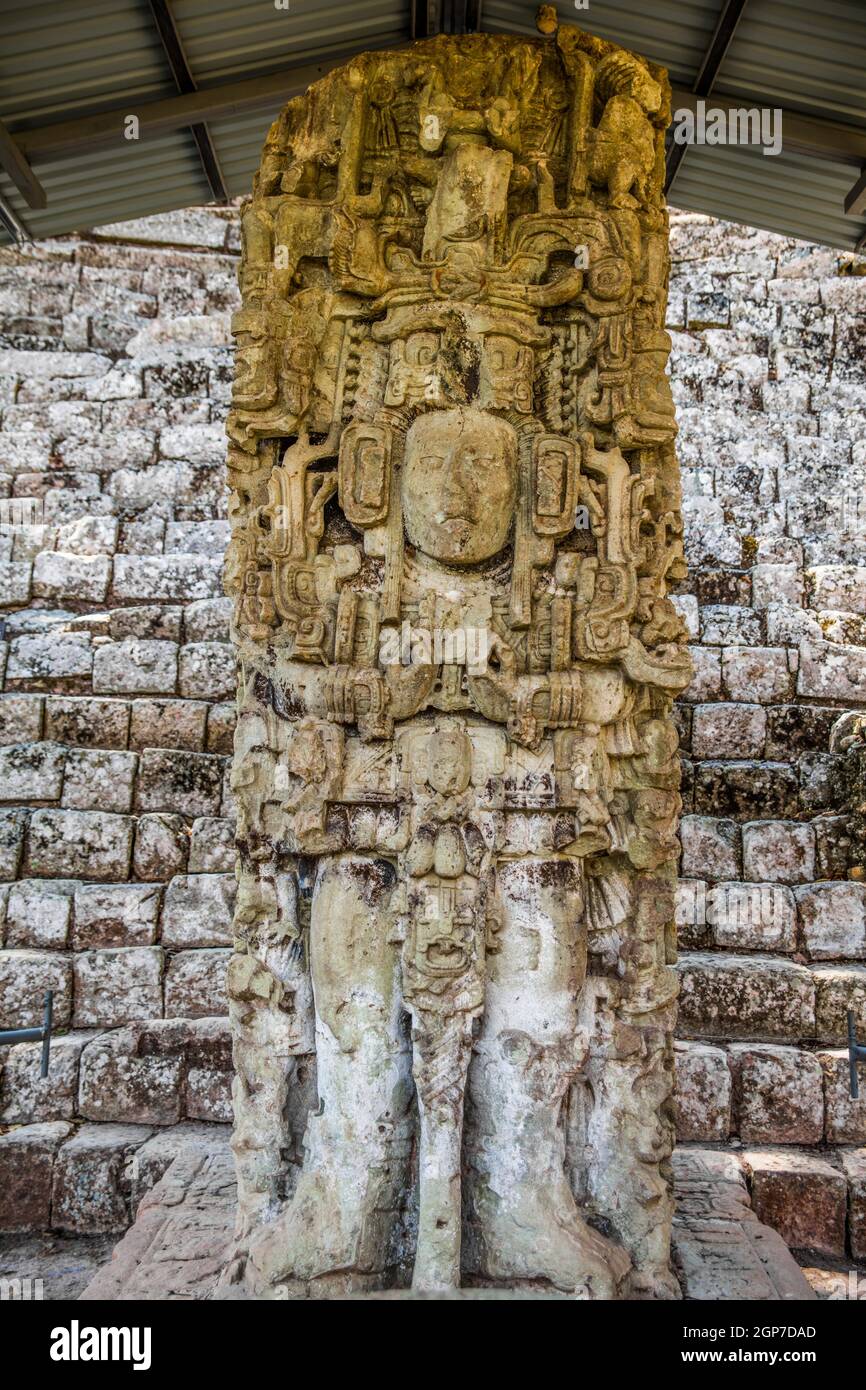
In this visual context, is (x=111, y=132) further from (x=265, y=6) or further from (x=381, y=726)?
(x=381, y=726)

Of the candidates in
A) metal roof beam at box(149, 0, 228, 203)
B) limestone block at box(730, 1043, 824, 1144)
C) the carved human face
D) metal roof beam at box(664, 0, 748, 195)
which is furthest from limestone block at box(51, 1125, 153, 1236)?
metal roof beam at box(664, 0, 748, 195)

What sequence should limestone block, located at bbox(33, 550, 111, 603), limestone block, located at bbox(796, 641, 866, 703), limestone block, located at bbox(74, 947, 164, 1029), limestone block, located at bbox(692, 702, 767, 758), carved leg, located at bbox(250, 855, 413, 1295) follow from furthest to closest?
limestone block, located at bbox(33, 550, 111, 603)
limestone block, located at bbox(796, 641, 866, 703)
limestone block, located at bbox(692, 702, 767, 758)
limestone block, located at bbox(74, 947, 164, 1029)
carved leg, located at bbox(250, 855, 413, 1295)

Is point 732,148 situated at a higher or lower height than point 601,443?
higher

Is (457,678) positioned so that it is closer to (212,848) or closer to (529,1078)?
(529,1078)

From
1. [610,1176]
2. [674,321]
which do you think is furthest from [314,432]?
[674,321]

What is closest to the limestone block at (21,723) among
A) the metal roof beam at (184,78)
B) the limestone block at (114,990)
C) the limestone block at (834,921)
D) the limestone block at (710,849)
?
the limestone block at (114,990)

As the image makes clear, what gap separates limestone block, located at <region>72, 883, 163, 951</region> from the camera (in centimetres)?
715

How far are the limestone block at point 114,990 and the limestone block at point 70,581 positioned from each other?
346 cm

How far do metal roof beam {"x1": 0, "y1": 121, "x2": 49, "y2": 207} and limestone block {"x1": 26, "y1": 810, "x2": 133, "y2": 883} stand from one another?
3833mm

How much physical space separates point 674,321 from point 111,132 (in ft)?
22.2

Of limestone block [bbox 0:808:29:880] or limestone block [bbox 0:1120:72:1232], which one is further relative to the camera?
limestone block [bbox 0:808:29:880]

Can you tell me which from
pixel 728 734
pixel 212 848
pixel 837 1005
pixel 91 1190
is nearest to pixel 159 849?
pixel 212 848

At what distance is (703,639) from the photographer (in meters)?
8.71

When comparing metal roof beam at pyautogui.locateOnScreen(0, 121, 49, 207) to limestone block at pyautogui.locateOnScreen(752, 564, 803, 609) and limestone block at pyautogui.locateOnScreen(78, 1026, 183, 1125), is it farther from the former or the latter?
limestone block at pyautogui.locateOnScreen(752, 564, 803, 609)
